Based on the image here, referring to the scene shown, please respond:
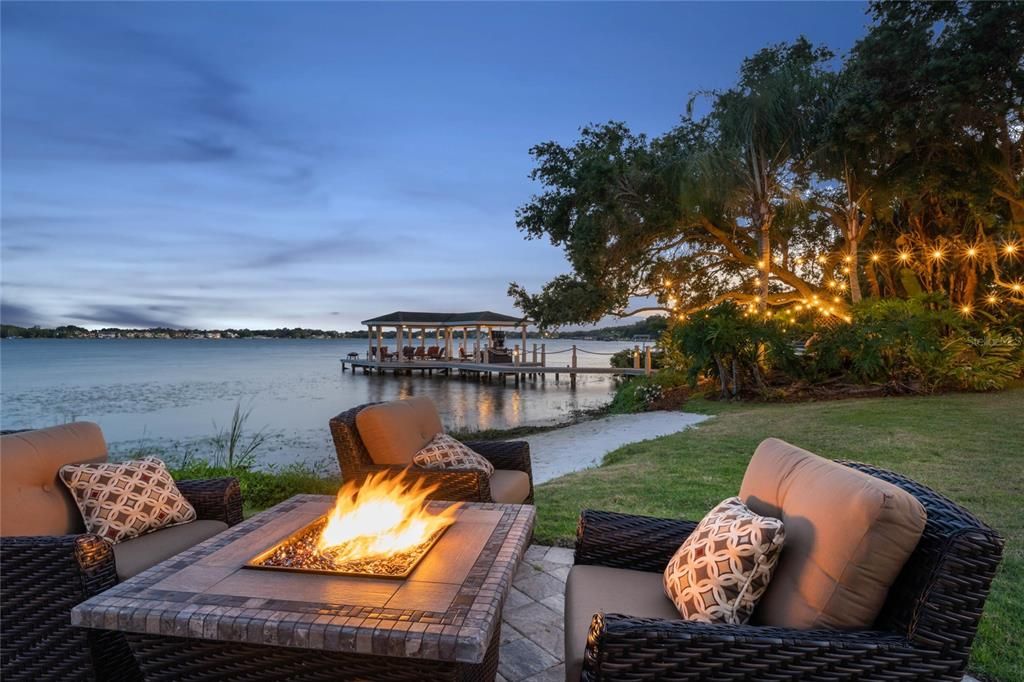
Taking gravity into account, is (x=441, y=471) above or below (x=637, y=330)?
below

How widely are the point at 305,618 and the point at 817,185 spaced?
483 inches

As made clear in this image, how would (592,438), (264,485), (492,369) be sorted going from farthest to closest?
1. (492,369)
2. (592,438)
3. (264,485)

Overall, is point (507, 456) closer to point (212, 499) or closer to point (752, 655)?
point (212, 499)

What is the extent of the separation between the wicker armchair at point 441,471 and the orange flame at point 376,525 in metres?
0.46

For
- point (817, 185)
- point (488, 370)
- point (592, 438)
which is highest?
point (817, 185)

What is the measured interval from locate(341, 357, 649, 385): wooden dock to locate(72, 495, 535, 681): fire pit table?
16.1 metres

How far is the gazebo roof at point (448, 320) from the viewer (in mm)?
23594

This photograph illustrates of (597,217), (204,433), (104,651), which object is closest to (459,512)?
(104,651)

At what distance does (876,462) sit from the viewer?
489 cm

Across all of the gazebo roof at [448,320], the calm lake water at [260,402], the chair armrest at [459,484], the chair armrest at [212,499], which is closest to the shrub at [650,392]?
Result: the calm lake water at [260,402]

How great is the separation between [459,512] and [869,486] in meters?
1.39

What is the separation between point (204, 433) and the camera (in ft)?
41.8

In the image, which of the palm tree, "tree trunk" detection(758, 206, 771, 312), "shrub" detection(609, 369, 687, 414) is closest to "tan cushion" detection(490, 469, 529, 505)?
"shrub" detection(609, 369, 687, 414)

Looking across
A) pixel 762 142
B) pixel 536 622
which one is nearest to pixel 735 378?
pixel 762 142
